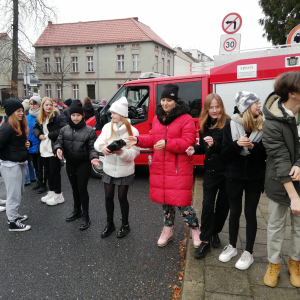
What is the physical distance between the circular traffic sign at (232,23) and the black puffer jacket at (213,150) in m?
5.23

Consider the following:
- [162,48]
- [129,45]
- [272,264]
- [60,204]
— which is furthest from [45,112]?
[162,48]

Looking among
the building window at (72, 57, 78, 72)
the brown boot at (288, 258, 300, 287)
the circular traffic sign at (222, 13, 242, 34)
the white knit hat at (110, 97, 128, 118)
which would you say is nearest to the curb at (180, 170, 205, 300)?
the brown boot at (288, 258, 300, 287)

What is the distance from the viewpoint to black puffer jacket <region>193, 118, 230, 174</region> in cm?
306

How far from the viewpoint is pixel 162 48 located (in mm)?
39656

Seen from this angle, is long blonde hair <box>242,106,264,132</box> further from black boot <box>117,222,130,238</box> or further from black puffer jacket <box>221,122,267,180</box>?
black boot <box>117,222,130,238</box>

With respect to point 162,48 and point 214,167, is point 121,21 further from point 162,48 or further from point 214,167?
point 214,167

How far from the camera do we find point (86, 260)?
10.9 feet

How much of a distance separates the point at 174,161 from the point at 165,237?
1047mm

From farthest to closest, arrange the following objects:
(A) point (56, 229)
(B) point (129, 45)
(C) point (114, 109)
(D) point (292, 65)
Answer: (B) point (129, 45), (D) point (292, 65), (A) point (56, 229), (C) point (114, 109)

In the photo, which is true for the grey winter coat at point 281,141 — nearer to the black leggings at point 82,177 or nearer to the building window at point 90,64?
the black leggings at point 82,177

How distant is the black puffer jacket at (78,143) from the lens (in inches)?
163

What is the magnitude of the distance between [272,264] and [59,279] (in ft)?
6.94

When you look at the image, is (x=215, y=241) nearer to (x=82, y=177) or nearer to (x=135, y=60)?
(x=82, y=177)

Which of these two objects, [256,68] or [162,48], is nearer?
[256,68]
